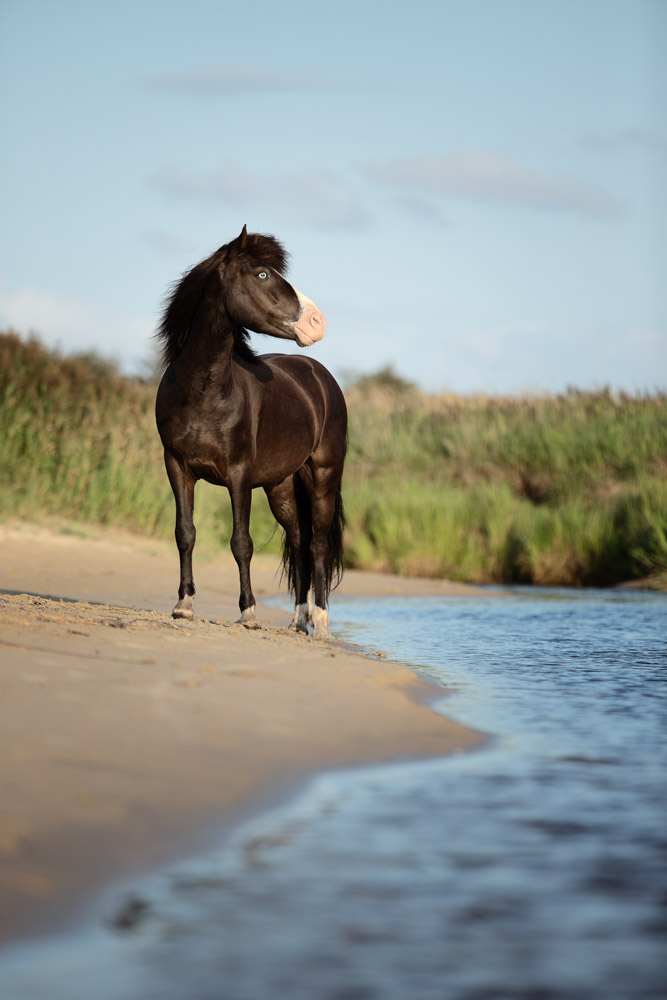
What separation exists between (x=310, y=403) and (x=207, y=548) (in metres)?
6.89

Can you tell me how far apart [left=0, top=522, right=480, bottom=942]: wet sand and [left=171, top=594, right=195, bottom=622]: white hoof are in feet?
0.34

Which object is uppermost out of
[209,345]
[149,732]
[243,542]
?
[209,345]

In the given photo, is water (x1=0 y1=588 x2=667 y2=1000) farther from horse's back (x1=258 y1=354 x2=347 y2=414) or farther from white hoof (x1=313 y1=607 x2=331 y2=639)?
horse's back (x1=258 y1=354 x2=347 y2=414)

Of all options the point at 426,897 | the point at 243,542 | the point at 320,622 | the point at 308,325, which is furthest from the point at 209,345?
the point at 426,897

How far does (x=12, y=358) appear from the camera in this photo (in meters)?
15.5

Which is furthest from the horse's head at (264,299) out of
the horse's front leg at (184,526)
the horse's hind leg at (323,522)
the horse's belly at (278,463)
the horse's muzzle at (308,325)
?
the horse's hind leg at (323,522)

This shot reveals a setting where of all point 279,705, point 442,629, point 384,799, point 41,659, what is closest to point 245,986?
point 384,799

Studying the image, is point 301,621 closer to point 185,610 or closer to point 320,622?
point 320,622

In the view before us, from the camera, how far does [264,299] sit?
22.8ft

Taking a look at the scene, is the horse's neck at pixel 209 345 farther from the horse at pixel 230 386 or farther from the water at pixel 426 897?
the water at pixel 426 897

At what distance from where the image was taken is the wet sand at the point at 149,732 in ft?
9.75

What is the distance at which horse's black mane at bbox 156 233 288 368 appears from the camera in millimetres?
7051

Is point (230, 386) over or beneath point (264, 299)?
beneath

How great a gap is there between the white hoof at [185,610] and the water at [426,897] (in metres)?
2.80
